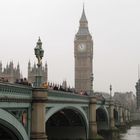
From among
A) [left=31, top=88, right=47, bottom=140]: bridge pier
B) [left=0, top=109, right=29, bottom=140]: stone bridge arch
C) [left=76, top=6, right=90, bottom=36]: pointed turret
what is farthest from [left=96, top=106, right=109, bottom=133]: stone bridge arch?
[left=76, top=6, right=90, bottom=36]: pointed turret

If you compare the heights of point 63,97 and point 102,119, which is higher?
point 63,97

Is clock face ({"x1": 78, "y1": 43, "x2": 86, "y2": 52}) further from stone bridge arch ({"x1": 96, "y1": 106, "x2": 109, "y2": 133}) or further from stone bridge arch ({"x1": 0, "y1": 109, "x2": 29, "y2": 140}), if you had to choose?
stone bridge arch ({"x1": 0, "y1": 109, "x2": 29, "y2": 140})

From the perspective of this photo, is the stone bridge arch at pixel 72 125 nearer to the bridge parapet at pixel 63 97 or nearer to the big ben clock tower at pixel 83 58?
the bridge parapet at pixel 63 97

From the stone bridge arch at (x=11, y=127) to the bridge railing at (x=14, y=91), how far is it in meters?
0.71

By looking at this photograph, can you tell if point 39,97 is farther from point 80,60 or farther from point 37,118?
point 80,60

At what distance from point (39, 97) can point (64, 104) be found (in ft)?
22.9

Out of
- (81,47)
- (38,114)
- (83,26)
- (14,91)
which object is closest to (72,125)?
(38,114)

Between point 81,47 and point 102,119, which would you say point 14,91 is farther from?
point 81,47

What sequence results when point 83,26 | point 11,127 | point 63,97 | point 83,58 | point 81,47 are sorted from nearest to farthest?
point 11,127 → point 63,97 → point 83,58 → point 81,47 → point 83,26

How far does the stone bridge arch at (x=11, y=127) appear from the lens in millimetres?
15969

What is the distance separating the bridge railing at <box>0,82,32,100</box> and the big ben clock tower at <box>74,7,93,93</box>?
9582 centimetres

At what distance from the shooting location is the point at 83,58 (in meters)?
124

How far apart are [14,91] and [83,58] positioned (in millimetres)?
106737

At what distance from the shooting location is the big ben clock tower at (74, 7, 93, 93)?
391ft
